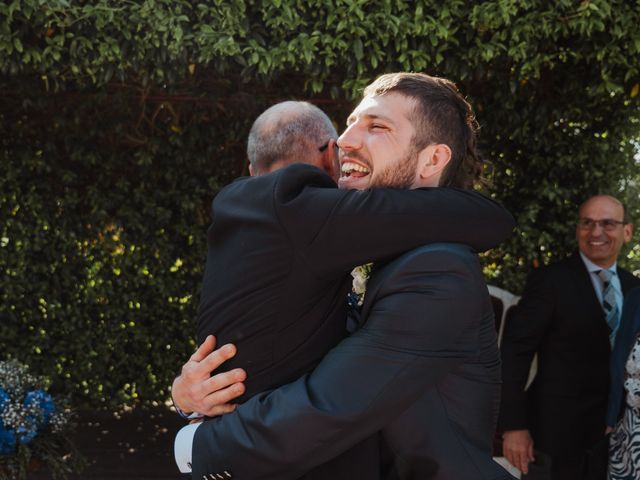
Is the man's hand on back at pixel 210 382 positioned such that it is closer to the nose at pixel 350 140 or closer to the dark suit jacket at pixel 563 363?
the nose at pixel 350 140

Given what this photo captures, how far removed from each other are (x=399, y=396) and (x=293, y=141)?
1163 mm

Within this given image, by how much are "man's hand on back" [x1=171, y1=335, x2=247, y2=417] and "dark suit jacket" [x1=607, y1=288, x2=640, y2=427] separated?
2635 millimetres

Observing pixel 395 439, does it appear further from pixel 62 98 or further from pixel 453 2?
pixel 62 98

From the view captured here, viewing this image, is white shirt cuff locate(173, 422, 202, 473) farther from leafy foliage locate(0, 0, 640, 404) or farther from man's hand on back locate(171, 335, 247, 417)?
leafy foliage locate(0, 0, 640, 404)

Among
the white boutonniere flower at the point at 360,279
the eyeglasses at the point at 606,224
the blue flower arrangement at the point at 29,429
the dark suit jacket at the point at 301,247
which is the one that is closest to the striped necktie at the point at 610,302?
the eyeglasses at the point at 606,224

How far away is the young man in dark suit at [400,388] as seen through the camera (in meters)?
1.69

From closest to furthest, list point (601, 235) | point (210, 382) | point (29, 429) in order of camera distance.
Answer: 1. point (210, 382)
2. point (29, 429)
3. point (601, 235)

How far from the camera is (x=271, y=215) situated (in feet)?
5.92

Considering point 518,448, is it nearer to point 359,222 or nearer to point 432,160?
point 432,160

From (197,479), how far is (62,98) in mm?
4205

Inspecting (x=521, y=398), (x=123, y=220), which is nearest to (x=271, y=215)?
(x=521, y=398)

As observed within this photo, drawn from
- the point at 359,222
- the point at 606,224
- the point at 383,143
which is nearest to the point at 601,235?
the point at 606,224

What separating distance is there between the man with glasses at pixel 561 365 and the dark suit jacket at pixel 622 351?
1.57ft

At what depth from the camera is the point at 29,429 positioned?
3.93 meters
